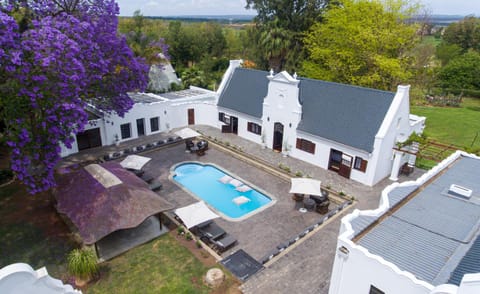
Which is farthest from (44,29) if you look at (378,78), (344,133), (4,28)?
(378,78)

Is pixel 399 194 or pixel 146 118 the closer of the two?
pixel 399 194

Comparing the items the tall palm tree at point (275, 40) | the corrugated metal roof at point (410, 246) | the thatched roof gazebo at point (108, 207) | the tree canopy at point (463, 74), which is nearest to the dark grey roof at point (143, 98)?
the thatched roof gazebo at point (108, 207)

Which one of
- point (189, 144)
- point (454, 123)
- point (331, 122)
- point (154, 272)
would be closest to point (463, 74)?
point (454, 123)

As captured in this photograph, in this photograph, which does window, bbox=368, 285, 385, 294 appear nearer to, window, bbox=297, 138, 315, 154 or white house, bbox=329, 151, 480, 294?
white house, bbox=329, 151, 480, 294

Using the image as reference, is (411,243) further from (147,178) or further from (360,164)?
(147,178)

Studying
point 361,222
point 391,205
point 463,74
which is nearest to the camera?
point 361,222
